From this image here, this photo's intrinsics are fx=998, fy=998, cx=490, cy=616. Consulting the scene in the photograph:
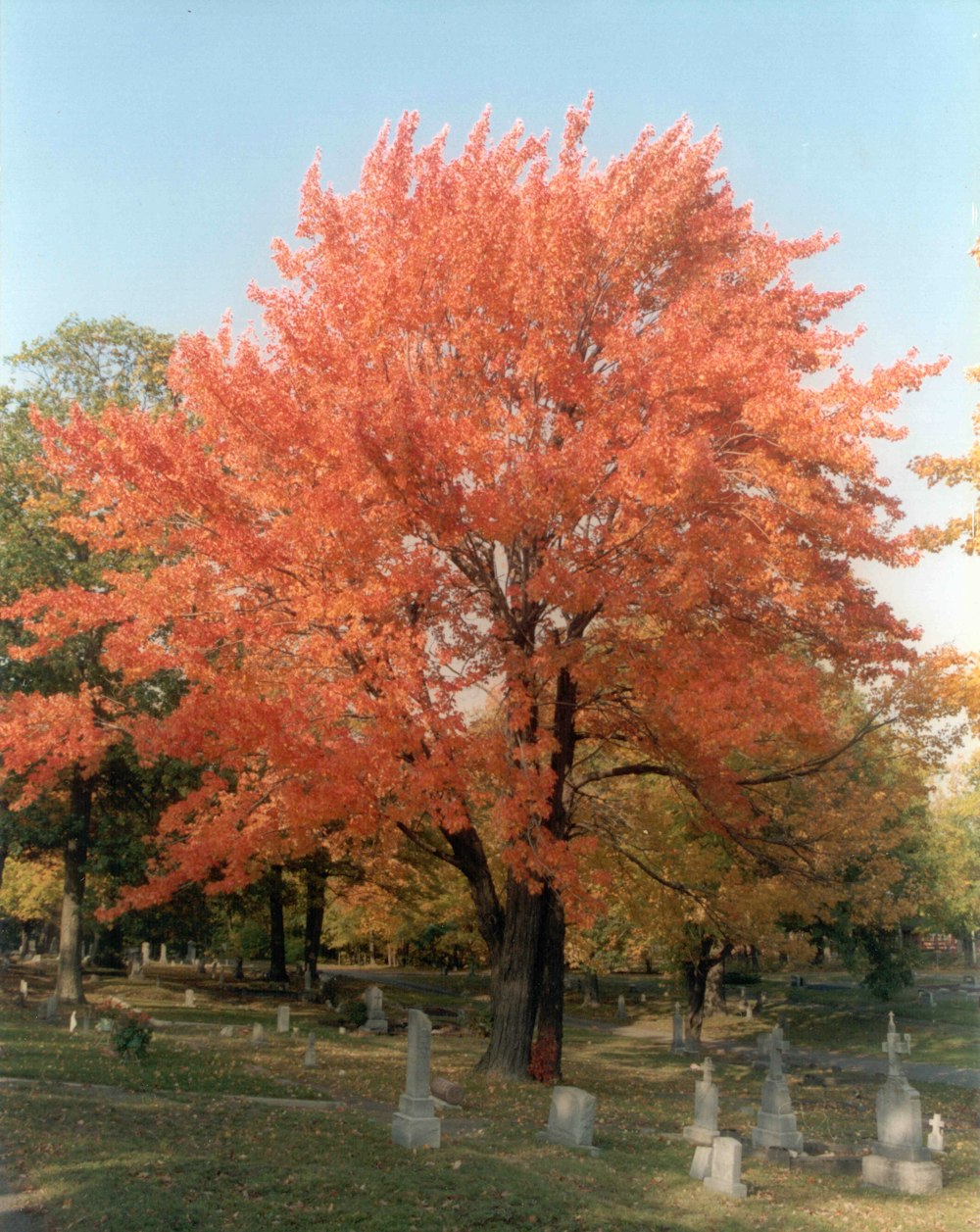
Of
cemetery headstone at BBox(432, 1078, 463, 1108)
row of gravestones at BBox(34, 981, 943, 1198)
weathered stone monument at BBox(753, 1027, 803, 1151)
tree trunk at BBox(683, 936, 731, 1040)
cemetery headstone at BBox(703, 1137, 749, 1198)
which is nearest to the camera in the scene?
cemetery headstone at BBox(703, 1137, 749, 1198)

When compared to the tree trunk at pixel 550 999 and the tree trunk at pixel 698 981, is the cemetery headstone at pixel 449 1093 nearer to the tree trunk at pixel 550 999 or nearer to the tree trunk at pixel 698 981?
the tree trunk at pixel 550 999

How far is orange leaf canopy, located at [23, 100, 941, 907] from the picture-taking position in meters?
12.7

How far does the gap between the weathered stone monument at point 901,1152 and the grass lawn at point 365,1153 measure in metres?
0.27

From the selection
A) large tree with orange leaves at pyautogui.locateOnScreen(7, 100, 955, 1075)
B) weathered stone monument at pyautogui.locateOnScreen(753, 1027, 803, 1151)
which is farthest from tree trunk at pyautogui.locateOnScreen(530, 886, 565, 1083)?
weathered stone monument at pyautogui.locateOnScreen(753, 1027, 803, 1151)

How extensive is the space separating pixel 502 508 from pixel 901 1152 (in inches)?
348

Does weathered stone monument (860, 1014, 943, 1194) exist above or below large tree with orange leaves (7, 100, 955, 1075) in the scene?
below

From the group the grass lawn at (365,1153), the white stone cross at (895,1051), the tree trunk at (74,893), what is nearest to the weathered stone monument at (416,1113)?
the grass lawn at (365,1153)

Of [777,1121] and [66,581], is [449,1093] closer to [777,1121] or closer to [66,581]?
[777,1121]

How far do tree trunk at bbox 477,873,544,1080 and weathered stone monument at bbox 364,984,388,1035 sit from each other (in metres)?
12.4

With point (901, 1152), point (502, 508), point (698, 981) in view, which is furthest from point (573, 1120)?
point (698, 981)

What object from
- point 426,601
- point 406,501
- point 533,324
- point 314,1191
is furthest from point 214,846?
point 533,324

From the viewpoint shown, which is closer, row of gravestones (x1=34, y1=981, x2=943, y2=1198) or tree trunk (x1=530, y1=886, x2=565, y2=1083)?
row of gravestones (x1=34, y1=981, x2=943, y2=1198)

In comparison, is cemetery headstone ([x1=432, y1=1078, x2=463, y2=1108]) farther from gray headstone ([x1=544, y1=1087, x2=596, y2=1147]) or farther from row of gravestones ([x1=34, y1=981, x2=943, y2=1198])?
gray headstone ([x1=544, y1=1087, x2=596, y2=1147])

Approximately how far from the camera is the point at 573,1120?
1118cm
